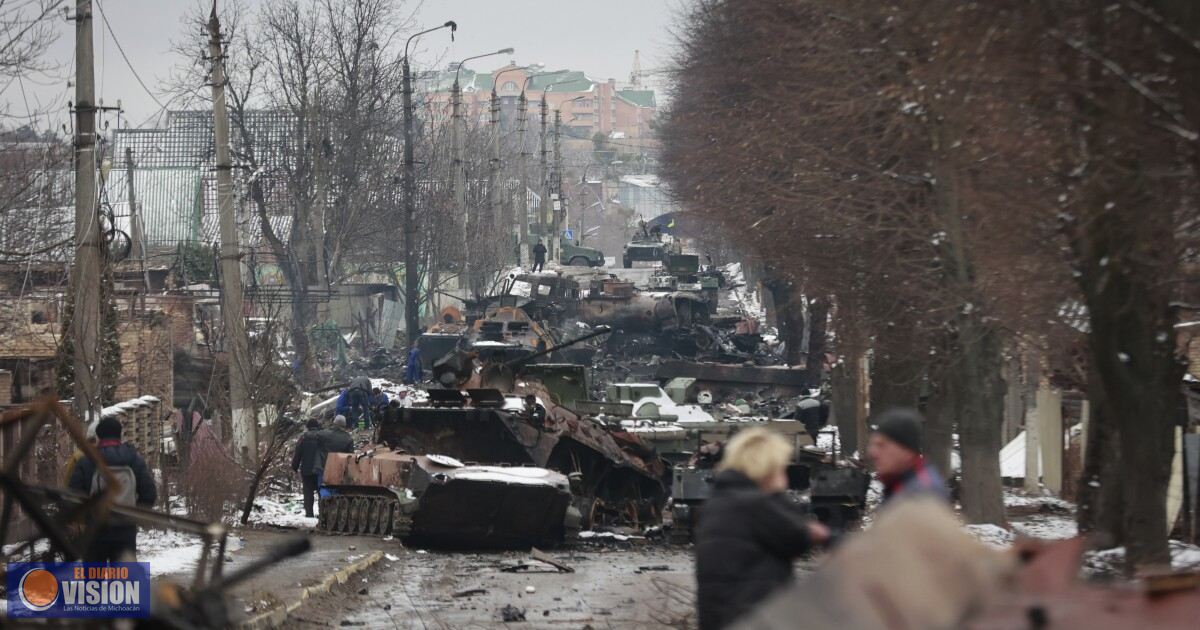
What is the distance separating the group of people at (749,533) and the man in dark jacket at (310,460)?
51.8 ft

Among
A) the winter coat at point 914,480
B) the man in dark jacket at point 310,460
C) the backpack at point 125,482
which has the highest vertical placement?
the winter coat at point 914,480

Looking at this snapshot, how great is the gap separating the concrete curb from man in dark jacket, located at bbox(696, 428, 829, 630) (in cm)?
279

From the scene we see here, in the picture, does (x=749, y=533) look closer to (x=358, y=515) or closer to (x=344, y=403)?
(x=358, y=515)

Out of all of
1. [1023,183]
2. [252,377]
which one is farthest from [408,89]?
[1023,183]

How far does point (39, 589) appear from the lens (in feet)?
30.8

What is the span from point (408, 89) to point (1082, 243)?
28.6 metres

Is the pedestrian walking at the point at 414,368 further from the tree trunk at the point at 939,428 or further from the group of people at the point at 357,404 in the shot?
the tree trunk at the point at 939,428

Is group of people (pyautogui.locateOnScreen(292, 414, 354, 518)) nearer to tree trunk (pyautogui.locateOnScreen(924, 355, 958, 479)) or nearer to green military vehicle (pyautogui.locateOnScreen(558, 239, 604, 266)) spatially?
tree trunk (pyautogui.locateOnScreen(924, 355, 958, 479))

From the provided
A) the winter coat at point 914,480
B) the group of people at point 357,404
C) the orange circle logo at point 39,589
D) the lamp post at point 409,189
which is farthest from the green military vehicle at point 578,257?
the winter coat at point 914,480

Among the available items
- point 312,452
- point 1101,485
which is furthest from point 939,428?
point 312,452

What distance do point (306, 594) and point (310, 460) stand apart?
936 cm

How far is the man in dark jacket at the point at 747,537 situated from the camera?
628cm

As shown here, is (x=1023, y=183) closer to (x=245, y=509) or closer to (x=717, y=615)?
(x=717, y=615)

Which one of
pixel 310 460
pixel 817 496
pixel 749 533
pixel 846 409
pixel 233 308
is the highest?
pixel 233 308
